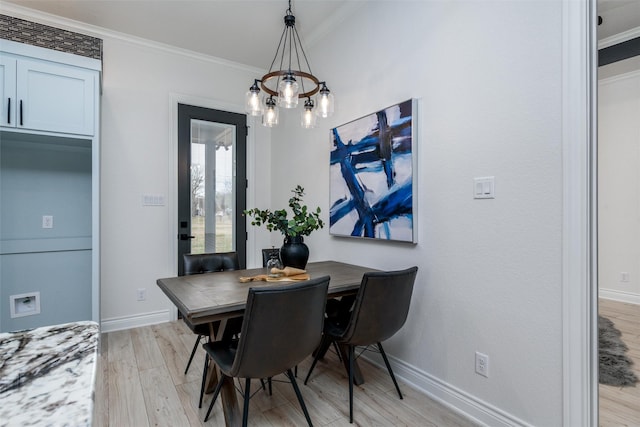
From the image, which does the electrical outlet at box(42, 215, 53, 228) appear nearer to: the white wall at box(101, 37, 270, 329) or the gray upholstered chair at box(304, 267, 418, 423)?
the white wall at box(101, 37, 270, 329)

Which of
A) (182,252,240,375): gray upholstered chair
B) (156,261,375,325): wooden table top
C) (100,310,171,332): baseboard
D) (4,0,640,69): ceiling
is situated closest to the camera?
(156,261,375,325): wooden table top

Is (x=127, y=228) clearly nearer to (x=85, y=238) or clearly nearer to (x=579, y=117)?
(x=85, y=238)

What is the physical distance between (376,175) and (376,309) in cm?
104

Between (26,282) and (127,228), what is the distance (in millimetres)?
873

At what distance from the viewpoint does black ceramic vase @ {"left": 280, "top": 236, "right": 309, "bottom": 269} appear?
7.08 ft

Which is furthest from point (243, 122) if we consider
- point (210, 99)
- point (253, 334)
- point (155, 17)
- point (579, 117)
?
point (579, 117)

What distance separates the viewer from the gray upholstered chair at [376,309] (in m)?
1.71

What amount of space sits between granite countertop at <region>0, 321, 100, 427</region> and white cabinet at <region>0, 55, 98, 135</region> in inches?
94.5

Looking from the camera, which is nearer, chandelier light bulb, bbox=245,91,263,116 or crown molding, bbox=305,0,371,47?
chandelier light bulb, bbox=245,91,263,116

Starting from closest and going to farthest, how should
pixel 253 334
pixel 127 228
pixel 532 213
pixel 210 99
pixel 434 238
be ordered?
1. pixel 253 334
2. pixel 532 213
3. pixel 434 238
4. pixel 127 228
5. pixel 210 99

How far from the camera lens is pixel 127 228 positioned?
10.5 feet

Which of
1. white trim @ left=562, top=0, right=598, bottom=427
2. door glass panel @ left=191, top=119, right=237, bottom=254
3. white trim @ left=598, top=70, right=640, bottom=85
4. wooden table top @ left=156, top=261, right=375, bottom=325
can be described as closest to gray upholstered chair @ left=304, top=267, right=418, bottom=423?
wooden table top @ left=156, top=261, right=375, bottom=325

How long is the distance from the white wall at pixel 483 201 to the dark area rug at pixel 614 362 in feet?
3.29

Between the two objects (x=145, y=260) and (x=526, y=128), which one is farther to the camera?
(x=145, y=260)
